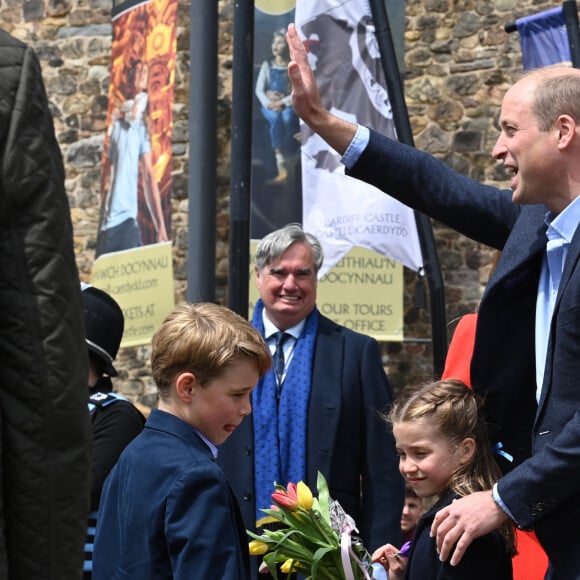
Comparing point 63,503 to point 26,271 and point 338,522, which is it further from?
point 338,522

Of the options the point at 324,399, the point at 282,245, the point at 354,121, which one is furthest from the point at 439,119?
the point at 324,399

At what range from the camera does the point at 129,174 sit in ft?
30.7

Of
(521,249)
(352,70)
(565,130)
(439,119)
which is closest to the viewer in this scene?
(565,130)

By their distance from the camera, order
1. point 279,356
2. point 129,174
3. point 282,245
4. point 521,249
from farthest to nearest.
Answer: point 129,174, point 282,245, point 279,356, point 521,249

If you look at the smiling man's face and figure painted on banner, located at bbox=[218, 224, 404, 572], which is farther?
the smiling man's face

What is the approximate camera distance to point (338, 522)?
3465mm

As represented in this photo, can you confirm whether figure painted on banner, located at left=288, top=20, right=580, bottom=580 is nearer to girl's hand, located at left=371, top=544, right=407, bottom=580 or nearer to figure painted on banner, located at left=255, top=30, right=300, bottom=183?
girl's hand, located at left=371, top=544, right=407, bottom=580

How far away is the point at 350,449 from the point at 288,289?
63cm

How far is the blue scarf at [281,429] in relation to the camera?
14.5ft

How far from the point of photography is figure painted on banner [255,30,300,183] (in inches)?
366

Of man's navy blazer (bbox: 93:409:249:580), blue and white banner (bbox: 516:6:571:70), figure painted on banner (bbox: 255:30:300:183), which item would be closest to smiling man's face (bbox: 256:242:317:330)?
man's navy blazer (bbox: 93:409:249:580)

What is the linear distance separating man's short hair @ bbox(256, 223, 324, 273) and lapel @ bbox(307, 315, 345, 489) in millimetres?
285

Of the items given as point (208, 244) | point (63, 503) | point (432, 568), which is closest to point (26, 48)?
point (63, 503)

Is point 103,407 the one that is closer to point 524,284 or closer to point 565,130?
point 524,284
